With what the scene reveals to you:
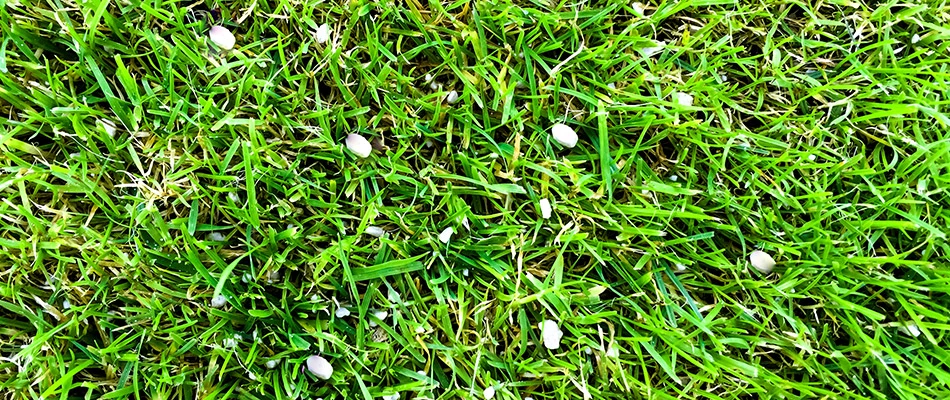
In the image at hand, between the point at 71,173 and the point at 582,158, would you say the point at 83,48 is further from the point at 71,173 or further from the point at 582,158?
the point at 582,158

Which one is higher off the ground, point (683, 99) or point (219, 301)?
point (683, 99)

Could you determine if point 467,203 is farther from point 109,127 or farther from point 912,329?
point 912,329

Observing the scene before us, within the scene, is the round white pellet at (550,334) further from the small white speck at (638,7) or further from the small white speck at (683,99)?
the small white speck at (638,7)

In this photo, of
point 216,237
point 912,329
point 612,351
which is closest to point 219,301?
point 216,237

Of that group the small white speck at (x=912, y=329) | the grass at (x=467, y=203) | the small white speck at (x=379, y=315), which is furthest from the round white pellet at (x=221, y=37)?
the small white speck at (x=912, y=329)

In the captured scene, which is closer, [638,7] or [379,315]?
[379,315]

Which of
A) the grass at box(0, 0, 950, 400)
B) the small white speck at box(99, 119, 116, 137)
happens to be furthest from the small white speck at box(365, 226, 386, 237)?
the small white speck at box(99, 119, 116, 137)
